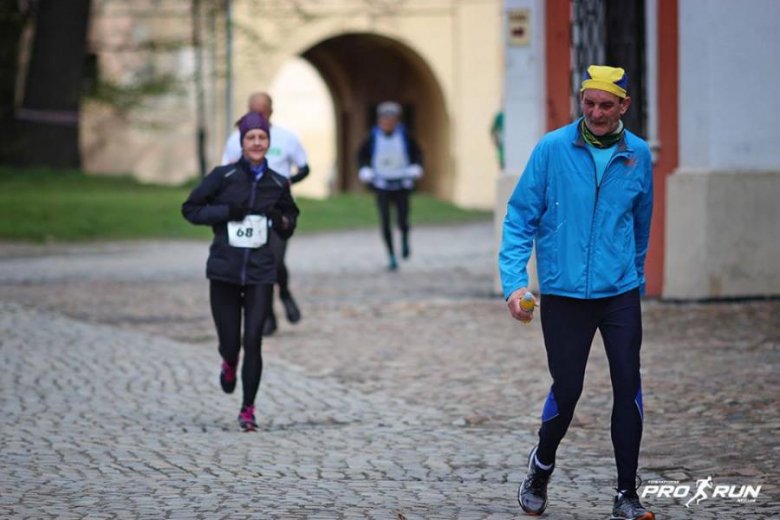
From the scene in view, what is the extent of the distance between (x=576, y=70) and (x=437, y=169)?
83.5 ft

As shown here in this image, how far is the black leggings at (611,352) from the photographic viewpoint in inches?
253

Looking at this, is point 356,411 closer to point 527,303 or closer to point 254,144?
point 254,144

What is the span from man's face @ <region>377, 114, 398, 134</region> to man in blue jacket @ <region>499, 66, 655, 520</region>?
43.6ft

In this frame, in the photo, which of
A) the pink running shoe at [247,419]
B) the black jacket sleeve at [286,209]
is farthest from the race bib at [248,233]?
the pink running shoe at [247,419]

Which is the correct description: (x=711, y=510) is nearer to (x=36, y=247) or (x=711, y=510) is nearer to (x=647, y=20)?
(x=647, y=20)

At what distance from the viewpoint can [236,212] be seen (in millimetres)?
9125

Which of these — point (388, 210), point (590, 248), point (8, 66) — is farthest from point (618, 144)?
point (8, 66)

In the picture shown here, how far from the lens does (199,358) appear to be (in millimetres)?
11930

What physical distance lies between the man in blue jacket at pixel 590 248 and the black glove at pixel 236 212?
288 centimetres

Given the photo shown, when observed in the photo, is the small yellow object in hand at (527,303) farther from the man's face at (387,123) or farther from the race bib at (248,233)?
the man's face at (387,123)

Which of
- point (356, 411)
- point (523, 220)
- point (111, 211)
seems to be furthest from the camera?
point (111, 211)

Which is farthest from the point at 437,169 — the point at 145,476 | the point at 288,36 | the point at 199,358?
the point at 145,476

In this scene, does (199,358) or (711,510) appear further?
(199,358)

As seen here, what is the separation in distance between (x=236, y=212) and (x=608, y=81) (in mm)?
3338
